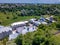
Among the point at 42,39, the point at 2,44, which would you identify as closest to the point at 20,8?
the point at 2,44

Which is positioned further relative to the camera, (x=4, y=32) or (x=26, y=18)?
(x=26, y=18)

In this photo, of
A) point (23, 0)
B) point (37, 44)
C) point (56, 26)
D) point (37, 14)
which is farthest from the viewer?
point (37, 14)

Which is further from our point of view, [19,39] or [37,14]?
[37,14]

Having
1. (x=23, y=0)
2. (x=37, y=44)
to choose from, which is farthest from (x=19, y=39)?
(x=23, y=0)

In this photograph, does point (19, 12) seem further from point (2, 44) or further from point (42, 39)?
point (42, 39)

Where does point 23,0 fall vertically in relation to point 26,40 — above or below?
above

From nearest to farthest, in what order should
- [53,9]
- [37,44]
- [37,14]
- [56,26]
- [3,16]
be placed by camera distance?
1. [37,44]
2. [56,26]
3. [3,16]
4. [37,14]
5. [53,9]

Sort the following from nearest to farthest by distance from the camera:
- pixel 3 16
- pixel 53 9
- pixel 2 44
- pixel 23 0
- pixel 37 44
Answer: pixel 37 44, pixel 2 44, pixel 23 0, pixel 3 16, pixel 53 9

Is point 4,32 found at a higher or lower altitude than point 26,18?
higher

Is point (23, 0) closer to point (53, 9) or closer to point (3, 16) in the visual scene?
point (3, 16)
